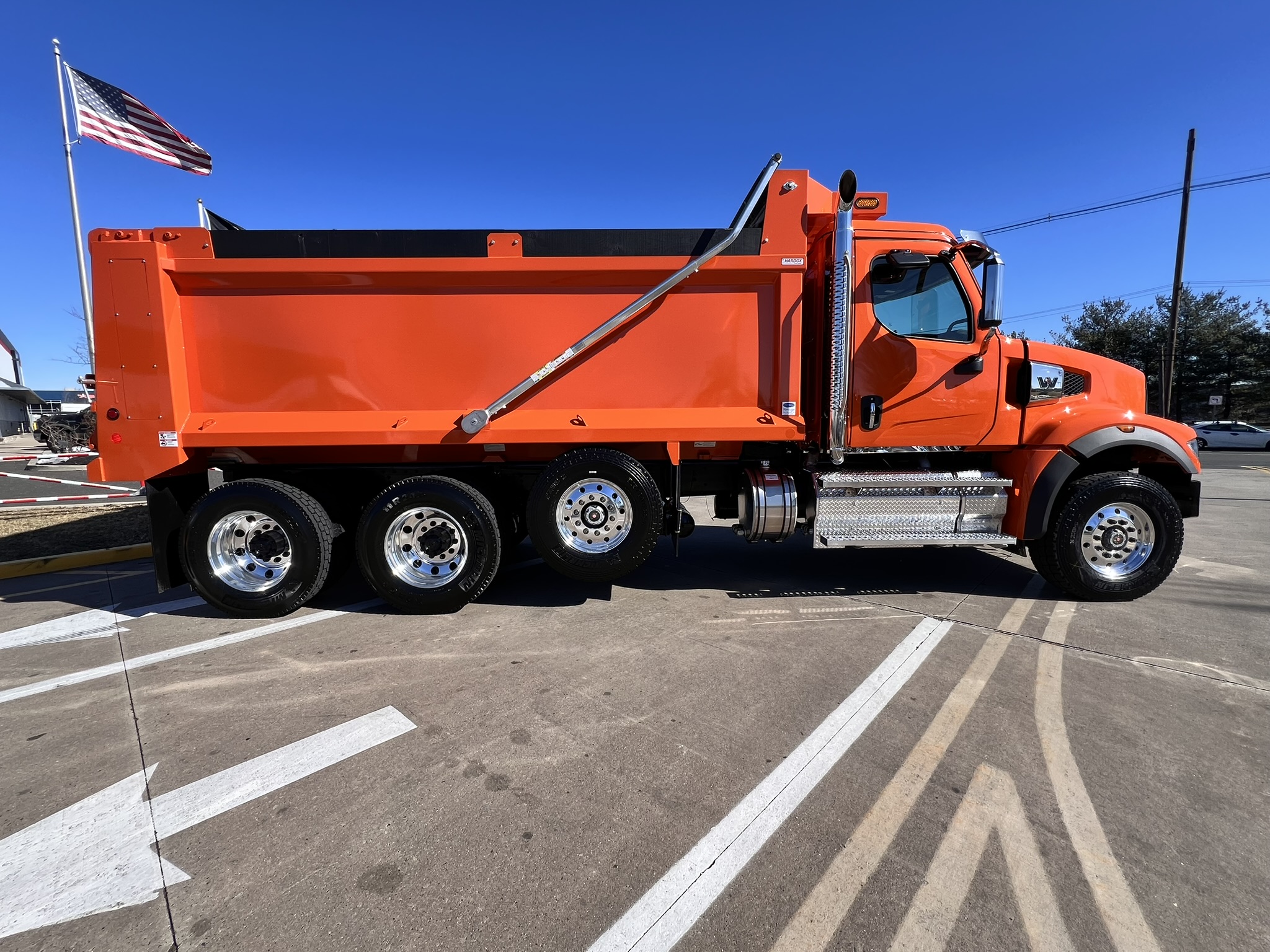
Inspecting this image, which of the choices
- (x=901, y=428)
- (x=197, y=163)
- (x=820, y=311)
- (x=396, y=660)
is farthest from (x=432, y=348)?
(x=197, y=163)

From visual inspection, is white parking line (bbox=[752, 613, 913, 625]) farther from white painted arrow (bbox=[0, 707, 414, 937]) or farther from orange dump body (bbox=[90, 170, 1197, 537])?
white painted arrow (bbox=[0, 707, 414, 937])

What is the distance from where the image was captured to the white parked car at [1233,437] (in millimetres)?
25562

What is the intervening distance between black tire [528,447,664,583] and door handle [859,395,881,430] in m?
1.74

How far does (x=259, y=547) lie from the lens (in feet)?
14.2

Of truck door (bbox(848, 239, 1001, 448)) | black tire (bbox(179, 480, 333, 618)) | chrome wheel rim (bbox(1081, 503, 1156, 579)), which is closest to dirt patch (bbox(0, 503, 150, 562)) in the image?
black tire (bbox(179, 480, 333, 618))

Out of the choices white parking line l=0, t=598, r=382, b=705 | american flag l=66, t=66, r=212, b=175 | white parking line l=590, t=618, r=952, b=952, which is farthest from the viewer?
american flag l=66, t=66, r=212, b=175

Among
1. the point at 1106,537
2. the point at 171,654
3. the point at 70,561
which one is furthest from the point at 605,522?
the point at 70,561

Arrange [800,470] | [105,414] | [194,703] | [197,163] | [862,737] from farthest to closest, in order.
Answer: [197,163], [800,470], [105,414], [194,703], [862,737]

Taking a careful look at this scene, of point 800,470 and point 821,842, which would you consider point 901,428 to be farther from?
point 821,842

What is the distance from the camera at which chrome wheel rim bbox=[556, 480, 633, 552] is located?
4.35 m

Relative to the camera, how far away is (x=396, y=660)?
11.7 ft

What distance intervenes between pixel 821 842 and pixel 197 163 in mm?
13810

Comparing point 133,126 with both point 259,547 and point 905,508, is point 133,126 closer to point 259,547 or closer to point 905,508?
point 259,547

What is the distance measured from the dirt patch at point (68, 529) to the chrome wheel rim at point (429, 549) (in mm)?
3971
